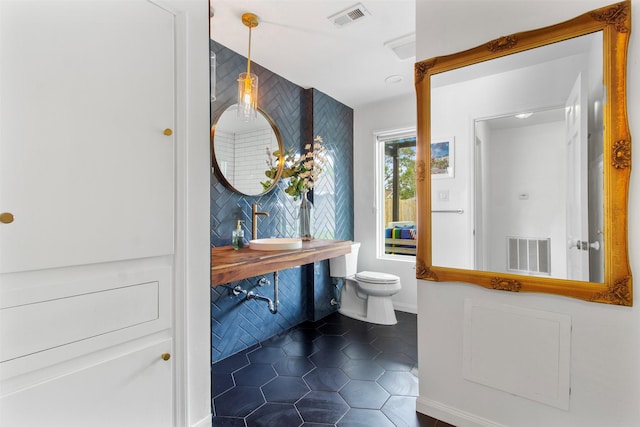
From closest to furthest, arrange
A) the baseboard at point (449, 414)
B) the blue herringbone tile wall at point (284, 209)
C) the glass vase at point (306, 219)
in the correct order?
the baseboard at point (449, 414)
the blue herringbone tile wall at point (284, 209)
the glass vase at point (306, 219)

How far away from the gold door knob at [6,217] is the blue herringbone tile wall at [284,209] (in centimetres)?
153

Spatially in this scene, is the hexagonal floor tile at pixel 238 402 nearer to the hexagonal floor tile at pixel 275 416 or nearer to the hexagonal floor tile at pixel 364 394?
the hexagonal floor tile at pixel 275 416

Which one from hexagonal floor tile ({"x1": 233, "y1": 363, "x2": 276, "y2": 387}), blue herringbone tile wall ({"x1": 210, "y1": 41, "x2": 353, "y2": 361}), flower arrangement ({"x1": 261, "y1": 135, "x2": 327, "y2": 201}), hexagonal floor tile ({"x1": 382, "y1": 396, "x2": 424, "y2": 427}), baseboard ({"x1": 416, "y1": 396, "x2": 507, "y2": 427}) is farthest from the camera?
flower arrangement ({"x1": 261, "y1": 135, "x2": 327, "y2": 201})

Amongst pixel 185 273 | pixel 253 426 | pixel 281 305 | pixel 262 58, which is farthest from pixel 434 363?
pixel 262 58

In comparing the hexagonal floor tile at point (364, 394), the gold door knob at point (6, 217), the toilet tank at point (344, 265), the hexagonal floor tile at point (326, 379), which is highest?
the gold door knob at point (6, 217)

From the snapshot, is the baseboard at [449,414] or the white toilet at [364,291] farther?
the white toilet at [364,291]

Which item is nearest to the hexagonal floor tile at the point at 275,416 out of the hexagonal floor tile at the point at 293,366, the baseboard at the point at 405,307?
the hexagonal floor tile at the point at 293,366

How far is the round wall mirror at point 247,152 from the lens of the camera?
246 cm

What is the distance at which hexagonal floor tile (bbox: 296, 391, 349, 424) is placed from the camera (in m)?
1.72

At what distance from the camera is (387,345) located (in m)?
2.67

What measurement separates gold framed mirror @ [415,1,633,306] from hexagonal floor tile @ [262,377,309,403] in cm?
107

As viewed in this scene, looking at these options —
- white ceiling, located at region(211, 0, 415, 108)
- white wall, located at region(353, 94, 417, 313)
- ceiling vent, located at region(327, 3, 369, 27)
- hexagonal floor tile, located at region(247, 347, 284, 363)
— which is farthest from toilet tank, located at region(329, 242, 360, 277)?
ceiling vent, located at region(327, 3, 369, 27)

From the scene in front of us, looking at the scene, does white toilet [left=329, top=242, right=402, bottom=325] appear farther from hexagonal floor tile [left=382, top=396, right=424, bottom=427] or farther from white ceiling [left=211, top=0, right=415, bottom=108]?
white ceiling [left=211, top=0, right=415, bottom=108]

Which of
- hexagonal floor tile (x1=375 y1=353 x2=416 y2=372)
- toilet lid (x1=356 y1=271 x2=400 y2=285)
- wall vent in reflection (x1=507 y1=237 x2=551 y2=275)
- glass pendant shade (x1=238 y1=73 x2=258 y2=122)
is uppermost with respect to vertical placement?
glass pendant shade (x1=238 y1=73 x2=258 y2=122)
